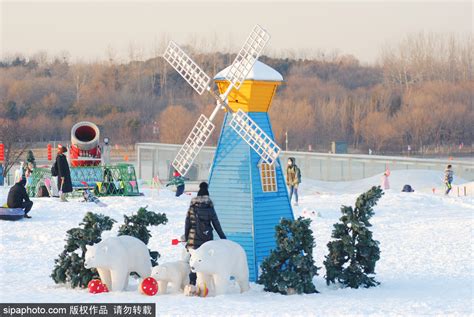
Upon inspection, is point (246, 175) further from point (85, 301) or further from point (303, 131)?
point (303, 131)

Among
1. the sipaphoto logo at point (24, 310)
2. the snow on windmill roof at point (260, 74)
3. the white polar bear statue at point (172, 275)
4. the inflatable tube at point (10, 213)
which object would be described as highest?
the snow on windmill roof at point (260, 74)

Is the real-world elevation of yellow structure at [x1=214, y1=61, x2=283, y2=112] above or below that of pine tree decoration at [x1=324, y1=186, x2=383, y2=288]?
above

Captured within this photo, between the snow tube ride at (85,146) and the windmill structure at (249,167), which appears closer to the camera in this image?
the windmill structure at (249,167)

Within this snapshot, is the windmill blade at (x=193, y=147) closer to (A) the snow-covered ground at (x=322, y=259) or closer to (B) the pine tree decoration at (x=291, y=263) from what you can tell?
(A) the snow-covered ground at (x=322, y=259)

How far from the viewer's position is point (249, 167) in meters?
13.6

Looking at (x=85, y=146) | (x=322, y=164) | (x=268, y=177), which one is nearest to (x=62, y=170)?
(x=85, y=146)

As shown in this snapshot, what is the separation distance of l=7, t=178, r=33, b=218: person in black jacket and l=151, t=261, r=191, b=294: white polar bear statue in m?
6.93

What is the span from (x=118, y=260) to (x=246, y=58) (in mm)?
4043

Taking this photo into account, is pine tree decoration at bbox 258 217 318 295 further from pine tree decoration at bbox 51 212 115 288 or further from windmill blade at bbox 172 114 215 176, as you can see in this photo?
windmill blade at bbox 172 114 215 176

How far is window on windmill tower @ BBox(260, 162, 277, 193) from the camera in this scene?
1369cm

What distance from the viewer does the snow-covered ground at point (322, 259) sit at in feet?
37.5

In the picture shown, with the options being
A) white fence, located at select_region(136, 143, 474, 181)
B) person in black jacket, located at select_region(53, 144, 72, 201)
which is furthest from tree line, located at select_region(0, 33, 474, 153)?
person in black jacket, located at select_region(53, 144, 72, 201)

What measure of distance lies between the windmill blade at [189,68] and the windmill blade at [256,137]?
4.18 feet

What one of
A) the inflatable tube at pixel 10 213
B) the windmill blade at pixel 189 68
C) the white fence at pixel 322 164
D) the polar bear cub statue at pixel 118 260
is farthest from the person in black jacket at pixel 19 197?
the white fence at pixel 322 164
